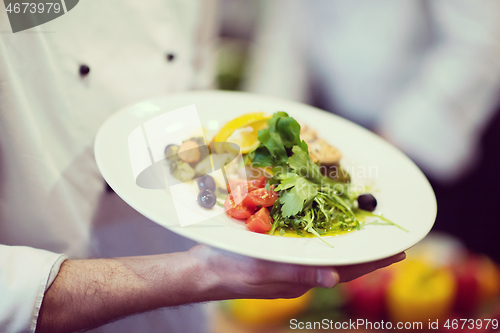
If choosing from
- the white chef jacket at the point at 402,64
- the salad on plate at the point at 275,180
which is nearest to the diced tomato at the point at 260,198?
the salad on plate at the point at 275,180

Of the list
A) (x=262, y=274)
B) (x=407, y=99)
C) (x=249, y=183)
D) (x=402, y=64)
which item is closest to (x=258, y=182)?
(x=249, y=183)

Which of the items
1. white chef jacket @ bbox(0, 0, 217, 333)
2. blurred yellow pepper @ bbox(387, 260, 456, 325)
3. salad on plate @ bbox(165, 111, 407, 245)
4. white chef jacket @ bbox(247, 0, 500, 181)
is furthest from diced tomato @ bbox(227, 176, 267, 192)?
white chef jacket @ bbox(247, 0, 500, 181)

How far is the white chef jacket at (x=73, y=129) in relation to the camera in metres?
0.84

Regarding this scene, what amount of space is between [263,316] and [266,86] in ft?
5.26

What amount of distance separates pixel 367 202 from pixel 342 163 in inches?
10.1

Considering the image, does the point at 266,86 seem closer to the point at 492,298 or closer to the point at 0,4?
the point at 0,4

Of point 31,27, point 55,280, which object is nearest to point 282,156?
point 55,280

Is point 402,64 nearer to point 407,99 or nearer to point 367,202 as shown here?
point 407,99

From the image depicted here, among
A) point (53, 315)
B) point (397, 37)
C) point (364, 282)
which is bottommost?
point (364, 282)

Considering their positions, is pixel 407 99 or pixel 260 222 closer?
pixel 260 222

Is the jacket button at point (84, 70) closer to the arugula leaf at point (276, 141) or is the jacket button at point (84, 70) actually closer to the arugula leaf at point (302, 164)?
the arugula leaf at point (276, 141)

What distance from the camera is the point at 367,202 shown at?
3.04 ft

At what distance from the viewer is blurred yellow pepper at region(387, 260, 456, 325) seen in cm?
123

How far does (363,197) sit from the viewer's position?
3.11 feet
